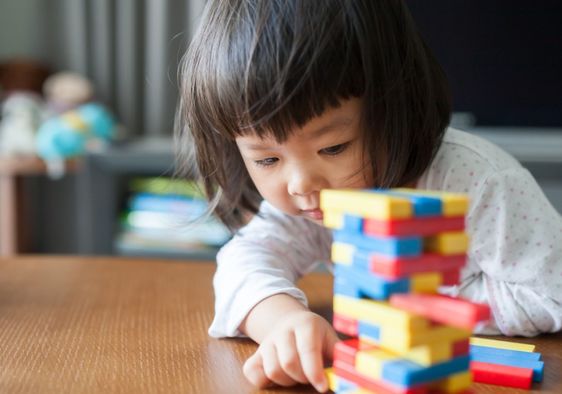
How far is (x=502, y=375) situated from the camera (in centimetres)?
53

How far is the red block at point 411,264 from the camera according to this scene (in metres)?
0.41

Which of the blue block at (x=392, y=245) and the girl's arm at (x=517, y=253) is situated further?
the girl's arm at (x=517, y=253)

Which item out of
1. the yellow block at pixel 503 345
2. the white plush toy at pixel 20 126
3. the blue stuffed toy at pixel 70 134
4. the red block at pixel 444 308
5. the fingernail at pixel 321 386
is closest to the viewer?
the red block at pixel 444 308

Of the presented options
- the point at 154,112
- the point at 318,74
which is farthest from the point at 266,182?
the point at 154,112

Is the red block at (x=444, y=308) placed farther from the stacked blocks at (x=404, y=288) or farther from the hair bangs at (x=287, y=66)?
the hair bangs at (x=287, y=66)

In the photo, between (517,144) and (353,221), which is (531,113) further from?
(353,221)

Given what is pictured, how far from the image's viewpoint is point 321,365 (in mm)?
510

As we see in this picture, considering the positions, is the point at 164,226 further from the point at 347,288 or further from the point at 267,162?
the point at 347,288

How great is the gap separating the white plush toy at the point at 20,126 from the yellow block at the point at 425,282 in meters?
1.98

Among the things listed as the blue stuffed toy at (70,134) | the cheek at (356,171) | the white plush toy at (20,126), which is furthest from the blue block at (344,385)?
the white plush toy at (20,126)

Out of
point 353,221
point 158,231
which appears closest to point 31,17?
point 158,231

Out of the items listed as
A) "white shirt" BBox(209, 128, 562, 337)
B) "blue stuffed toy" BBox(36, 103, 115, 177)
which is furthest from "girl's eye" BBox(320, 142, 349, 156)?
"blue stuffed toy" BBox(36, 103, 115, 177)

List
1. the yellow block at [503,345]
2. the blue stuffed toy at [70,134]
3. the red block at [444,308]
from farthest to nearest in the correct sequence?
1. the blue stuffed toy at [70,134]
2. the yellow block at [503,345]
3. the red block at [444,308]

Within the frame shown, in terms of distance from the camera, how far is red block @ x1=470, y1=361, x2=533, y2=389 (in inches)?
20.6
